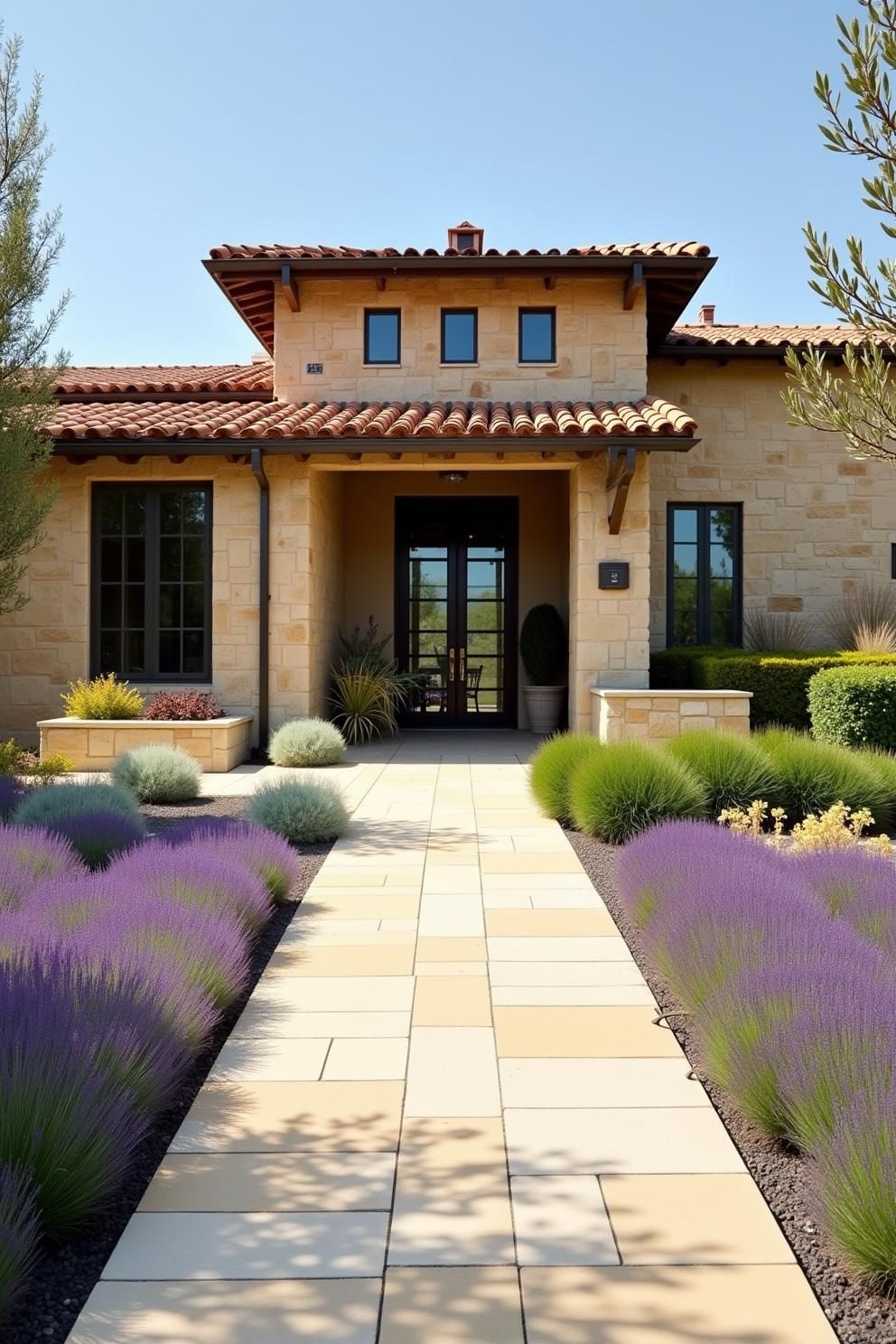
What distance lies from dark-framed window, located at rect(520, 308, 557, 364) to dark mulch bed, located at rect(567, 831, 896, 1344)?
10.2 m

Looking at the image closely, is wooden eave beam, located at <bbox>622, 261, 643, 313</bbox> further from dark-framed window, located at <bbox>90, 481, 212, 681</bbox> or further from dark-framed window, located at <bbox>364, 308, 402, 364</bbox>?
dark-framed window, located at <bbox>90, 481, 212, 681</bbox>

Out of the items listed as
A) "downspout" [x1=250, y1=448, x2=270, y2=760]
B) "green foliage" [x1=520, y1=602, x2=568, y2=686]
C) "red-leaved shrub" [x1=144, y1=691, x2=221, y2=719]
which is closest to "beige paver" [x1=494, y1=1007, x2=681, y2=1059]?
→ "red-leaved shrub" [x1=144, y1=691, x2=221, y2=719]

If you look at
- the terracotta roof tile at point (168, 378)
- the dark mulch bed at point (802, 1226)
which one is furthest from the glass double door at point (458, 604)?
the dark mulch bed at point (802, 1226)

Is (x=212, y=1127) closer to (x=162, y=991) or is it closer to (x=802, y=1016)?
(x=162, y=991)

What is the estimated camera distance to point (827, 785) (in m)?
7.25

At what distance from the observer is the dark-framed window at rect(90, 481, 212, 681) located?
1148cm

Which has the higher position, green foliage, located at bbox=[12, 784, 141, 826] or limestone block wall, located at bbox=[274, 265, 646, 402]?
limestone block wall, located at bbox=[274, 265, 646, 402]

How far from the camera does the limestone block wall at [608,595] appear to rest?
11.0m

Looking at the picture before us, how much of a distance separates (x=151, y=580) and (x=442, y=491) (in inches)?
188

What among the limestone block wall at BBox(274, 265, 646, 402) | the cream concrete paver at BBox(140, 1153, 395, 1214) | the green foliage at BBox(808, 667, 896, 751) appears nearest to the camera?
the cream concrete paver at BBox(140, 1153, 395, 1214)

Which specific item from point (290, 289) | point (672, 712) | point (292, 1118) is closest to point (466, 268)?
point (290, 289)

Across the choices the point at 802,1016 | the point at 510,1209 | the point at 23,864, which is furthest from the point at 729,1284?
the point at 23,864

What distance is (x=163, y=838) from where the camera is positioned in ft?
18.3

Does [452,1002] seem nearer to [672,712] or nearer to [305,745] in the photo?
[305,745]
